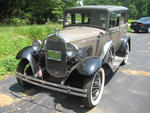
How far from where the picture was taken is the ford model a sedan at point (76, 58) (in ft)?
9.80

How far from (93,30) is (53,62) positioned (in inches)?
56.2

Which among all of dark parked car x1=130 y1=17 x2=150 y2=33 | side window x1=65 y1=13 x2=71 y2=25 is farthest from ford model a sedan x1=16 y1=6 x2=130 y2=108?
dark parked car x1=130 y1=17 x2=150 y2=33

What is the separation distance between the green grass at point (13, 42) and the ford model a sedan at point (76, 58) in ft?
4.06

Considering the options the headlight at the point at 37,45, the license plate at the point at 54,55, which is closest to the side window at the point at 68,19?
the headlight at the point at 37,45

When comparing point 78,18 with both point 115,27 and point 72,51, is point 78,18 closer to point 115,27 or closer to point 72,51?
point 115,27

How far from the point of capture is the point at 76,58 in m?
3.31

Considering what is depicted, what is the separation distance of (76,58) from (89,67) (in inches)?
19.4

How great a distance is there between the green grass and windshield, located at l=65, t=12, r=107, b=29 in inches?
45.4

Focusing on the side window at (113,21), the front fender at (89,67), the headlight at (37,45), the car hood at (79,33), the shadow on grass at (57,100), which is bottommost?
the shadow on grass at (57,100)

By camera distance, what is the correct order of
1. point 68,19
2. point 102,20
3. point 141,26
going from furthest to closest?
point 141,26 < point 68,19 < point 102,20

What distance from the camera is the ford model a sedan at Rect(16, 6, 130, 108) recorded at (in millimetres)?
2987

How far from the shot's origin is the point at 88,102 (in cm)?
294

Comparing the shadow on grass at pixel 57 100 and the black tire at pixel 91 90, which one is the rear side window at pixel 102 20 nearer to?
the black tire at pixel 91 90

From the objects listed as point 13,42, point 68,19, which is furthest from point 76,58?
point 13,42
